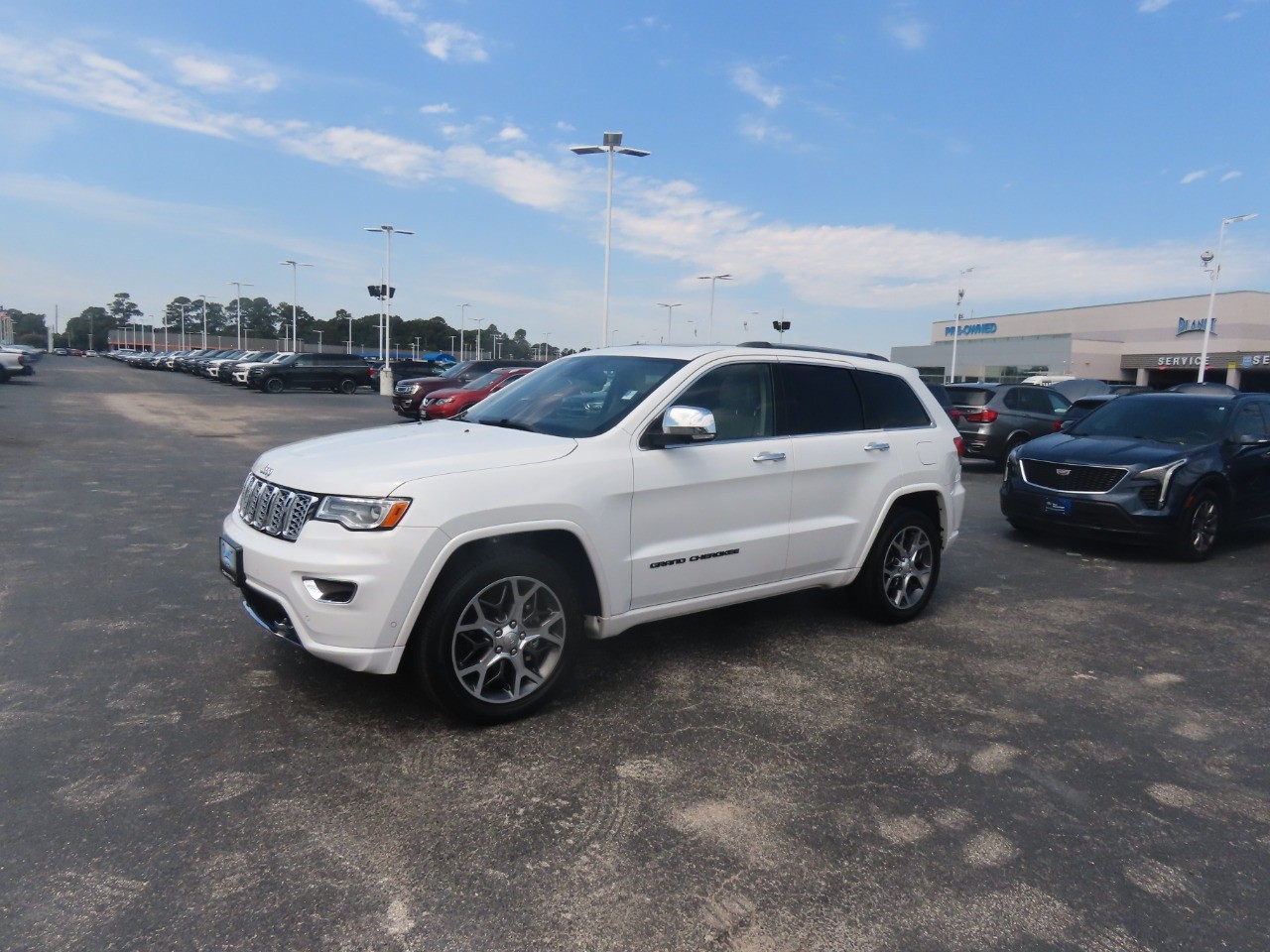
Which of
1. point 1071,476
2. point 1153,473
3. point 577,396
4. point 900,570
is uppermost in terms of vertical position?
point 577,396

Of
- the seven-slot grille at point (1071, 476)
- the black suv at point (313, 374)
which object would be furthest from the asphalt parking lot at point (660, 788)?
the black suv at point (313, 374)

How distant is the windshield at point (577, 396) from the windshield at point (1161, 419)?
6.50 meters

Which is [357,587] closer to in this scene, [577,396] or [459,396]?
[577,396]

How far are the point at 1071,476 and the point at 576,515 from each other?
6.34 meters

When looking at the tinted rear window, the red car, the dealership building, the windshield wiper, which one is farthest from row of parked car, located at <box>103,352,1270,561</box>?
the dealership building

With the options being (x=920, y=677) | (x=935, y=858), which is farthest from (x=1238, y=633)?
(x=935, y=858)

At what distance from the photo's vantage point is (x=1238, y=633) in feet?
19.1

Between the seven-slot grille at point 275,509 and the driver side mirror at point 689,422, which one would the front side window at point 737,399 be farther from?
the seven-slot grille at point 275,509

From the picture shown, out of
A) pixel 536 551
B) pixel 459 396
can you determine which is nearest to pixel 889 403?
pixel 536 551

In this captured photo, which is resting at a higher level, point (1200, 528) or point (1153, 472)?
point (1153, 472)

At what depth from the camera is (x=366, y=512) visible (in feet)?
11.7

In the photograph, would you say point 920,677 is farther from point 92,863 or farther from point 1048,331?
point 1048,331

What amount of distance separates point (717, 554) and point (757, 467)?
0.55m

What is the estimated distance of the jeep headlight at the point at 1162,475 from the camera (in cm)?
792
